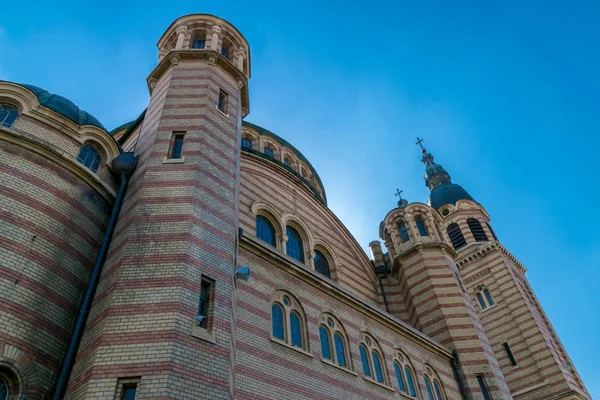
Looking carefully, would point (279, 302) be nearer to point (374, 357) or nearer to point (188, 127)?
point (374, 357)

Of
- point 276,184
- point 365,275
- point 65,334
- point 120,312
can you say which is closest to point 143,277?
point 120,312

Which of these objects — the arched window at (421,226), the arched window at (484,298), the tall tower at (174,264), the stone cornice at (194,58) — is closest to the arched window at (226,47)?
the stone cornice at (194,58)

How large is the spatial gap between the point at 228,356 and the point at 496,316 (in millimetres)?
27142

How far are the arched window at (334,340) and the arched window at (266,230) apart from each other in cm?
471

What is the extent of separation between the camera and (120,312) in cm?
872

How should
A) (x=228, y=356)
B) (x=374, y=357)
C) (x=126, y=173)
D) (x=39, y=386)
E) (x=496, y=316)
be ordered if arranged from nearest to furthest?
(x=39, y=386)
(x=228, y=356)
(x=126, y=173)
(x=374, y=357)
(x=496, y=316)

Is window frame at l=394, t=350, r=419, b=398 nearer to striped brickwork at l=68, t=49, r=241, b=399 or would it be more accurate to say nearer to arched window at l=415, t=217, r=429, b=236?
striped brickwork at l=68, t=49, r=241, b=399

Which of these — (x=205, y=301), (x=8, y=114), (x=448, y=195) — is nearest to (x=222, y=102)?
(x=8, y=114)

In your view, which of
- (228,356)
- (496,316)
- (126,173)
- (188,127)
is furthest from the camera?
(496,316)

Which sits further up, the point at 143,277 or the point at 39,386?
the point at 143,277

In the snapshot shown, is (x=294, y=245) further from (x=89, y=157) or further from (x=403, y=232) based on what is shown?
(x=89, y=157)

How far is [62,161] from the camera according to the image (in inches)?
448

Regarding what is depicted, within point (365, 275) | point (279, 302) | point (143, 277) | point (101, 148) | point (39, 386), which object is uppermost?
point (365, 275)

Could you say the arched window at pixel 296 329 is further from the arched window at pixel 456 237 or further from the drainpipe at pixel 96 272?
the arched window at pixel 456 237
